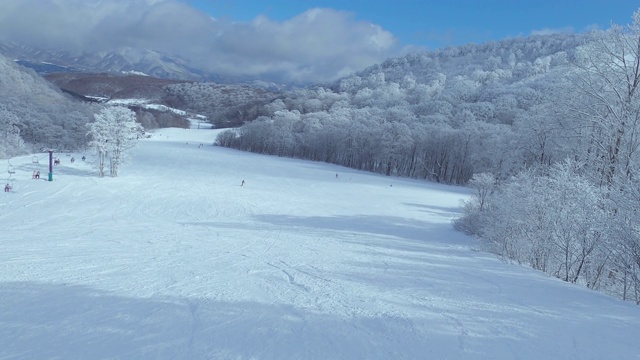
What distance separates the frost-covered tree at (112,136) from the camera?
1559 inches

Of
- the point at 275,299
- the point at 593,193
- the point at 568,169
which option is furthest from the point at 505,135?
the point at 275,299

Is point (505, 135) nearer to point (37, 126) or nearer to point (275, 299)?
point (275, 299)

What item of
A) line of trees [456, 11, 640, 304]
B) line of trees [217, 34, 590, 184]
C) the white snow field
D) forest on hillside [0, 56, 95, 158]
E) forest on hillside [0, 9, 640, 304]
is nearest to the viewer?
the white snow field

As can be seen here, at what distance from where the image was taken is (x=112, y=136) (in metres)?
40.5

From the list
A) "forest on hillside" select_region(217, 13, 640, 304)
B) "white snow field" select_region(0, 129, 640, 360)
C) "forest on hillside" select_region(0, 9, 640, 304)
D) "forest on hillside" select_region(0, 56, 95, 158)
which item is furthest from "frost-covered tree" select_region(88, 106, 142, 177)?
"forest on hillside" select_region(217, 13, 640, 304)

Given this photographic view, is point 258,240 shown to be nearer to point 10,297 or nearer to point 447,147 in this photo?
point 10,297

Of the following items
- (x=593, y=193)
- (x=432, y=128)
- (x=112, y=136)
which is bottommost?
(x=112, y=136)

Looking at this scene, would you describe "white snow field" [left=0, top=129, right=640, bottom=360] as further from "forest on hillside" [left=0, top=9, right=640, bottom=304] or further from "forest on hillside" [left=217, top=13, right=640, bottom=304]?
"forest on hillside" [left=0, top=9, right=640, bottom=304]

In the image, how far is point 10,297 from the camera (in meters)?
7.71

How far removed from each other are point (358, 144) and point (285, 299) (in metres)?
67.1

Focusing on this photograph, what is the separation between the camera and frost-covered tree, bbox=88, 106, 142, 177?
1559 inches

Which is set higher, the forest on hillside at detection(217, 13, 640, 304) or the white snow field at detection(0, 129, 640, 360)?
the forest on hillside at detection(217, 13, 640, 304)

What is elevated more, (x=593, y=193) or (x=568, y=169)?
(x=568, y=169)

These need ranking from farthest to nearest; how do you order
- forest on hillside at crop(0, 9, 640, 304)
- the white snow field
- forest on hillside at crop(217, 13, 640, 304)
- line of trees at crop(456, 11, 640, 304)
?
forest on hillside at crop(0, 9, 640, 304)
forest on hillside at crop(217, 13, 640, 304)
line of trees at crop(456, 11, 640, 304)
the white snow field
